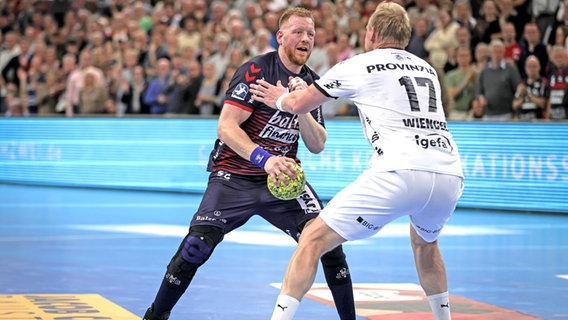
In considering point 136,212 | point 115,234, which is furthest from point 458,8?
point 115,234

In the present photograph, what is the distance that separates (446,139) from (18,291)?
4.23 metres

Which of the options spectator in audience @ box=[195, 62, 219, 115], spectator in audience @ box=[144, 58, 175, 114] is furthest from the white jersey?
spectator in audience @ box=[144, 58, 175, 114]

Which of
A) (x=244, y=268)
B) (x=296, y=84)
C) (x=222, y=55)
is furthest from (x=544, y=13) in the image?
(x=296, y=84)

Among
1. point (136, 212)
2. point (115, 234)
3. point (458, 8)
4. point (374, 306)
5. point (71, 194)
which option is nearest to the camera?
point (374, 306)

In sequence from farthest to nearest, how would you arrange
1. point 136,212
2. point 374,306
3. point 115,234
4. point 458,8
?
point 458,8 → point 136,212 → point 115,234 → point 374,306

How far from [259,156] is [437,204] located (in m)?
1.24

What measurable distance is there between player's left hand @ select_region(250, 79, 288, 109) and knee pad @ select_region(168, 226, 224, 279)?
0.91m

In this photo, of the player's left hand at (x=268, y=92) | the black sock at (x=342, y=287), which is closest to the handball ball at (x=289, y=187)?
the player's left hand at (x=268, y=92)

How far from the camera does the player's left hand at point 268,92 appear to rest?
665 centimetres

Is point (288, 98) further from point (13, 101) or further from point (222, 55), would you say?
point (13, 101)

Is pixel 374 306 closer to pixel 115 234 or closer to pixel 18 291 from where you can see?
pixel 18 291

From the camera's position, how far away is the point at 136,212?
16234mm

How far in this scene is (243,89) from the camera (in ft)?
23.2

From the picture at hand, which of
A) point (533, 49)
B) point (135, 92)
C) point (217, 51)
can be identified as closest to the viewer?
point (533, 49)
